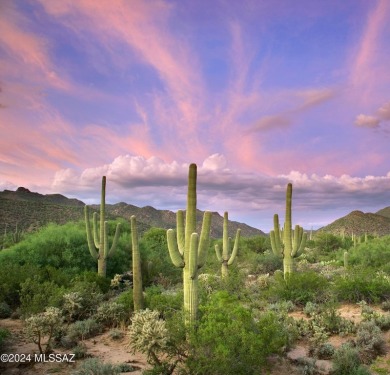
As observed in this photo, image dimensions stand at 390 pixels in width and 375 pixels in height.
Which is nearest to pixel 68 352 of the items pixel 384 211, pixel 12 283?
pixel 12 283

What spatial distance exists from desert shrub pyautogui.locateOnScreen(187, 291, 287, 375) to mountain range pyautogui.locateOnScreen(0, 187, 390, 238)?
128 feet

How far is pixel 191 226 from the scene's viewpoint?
10438 mm

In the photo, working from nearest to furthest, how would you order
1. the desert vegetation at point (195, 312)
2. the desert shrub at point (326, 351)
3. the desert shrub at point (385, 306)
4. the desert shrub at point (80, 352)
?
the desert vegetation at point (195, 312)
the desert shrub at point (326, 351)
the desert shrub at point (80, 352)
the desert shrub at point (385, 306)

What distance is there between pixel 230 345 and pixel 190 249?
115 inches

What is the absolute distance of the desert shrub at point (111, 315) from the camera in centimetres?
1320

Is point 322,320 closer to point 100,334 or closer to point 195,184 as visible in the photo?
point 195,184

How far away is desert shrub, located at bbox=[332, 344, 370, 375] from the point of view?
29.4 feet

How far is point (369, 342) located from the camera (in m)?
10.7

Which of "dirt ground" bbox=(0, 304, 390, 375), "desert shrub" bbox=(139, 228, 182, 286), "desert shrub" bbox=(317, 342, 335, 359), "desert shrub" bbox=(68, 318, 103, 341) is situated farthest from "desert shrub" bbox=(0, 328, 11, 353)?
"desert shrub" bbox=(317, 342, 335, 359)

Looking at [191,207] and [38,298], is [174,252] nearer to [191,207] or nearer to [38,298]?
[191,207]

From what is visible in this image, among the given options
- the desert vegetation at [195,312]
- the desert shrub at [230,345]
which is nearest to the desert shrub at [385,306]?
the desert vegetation at [195,312]

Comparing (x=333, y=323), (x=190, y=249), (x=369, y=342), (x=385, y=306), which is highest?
(x=190, y=249)

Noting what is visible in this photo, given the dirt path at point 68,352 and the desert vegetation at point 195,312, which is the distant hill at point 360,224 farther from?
the dirt path at point 68,352

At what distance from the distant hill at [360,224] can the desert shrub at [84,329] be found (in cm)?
5946
